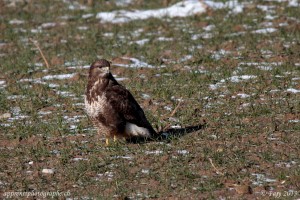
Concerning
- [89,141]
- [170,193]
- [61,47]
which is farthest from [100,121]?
[61,47]

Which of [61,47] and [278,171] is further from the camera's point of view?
[61,47]

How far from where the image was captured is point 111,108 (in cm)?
913

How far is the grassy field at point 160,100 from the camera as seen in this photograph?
806 centimetres

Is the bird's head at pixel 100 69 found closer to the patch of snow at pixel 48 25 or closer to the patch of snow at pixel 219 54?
the patch of snow at pixel 219 54

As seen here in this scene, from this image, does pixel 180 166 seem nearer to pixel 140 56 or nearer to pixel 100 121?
pixel 100 121

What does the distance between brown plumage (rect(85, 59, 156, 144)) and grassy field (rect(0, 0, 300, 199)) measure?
0.21m

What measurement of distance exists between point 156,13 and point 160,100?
614 centimetres

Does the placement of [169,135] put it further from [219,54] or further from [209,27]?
[209,27]

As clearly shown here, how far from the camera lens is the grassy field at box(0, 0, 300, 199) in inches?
317

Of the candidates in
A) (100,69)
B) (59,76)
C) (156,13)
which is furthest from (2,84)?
(156,13)

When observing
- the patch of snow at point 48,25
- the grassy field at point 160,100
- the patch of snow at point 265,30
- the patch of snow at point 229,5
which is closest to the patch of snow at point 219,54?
the grassy field at point 160,100

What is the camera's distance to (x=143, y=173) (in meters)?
8.27

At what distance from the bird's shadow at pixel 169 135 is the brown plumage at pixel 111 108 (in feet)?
0.45

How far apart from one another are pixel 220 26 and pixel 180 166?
7.82 m
